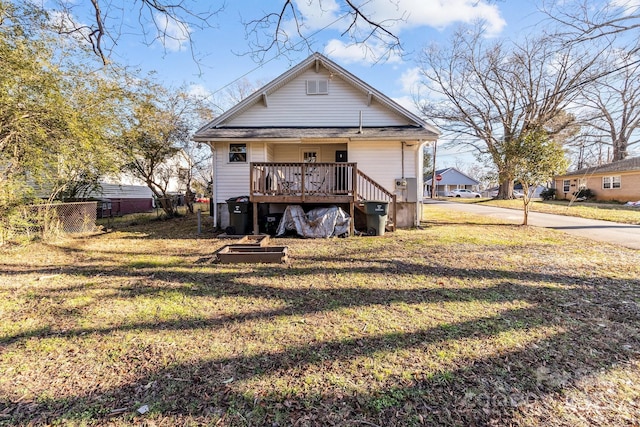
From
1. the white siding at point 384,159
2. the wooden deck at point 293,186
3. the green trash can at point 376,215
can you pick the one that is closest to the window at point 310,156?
the white siding at point 384,159

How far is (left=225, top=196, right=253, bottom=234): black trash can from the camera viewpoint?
31.8 ft

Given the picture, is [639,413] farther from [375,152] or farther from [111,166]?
[111,166]

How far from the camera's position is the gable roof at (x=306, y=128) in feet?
36.3

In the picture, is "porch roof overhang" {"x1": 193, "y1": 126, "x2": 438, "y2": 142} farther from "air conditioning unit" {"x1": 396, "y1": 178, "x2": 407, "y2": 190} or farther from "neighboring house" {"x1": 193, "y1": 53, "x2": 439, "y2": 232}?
"air conditioning unit" {"x1": 396, "y1": 178, "x2": 407, "y2": 190}

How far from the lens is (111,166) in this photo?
31.2 feet

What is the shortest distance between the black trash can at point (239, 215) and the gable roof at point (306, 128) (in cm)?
278

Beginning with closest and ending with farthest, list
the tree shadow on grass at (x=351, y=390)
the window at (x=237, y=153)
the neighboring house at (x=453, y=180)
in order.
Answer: the tree shadow on grass at (x=351, y=390) < the window at (x=237, y=153) < the neighboring house at (x=453, y=180)

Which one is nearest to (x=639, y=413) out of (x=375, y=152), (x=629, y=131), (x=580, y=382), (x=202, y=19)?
(x=580, y=382)

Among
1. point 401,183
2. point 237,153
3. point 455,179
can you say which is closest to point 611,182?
point 401,183

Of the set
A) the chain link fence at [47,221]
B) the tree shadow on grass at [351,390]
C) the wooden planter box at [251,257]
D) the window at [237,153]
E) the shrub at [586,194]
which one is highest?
the window at [237,153]

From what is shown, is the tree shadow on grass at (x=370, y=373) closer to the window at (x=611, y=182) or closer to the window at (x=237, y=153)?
the window at (x=237, y=153)

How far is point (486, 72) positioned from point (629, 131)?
11.6 m

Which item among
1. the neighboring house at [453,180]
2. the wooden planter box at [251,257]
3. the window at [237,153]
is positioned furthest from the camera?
the neighboring house at [453,180]

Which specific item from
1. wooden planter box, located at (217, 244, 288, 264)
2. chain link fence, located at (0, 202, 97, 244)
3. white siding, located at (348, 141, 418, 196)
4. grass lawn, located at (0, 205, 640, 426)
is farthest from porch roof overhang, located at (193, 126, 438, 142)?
grass lawn, located at (0, 205, 640, 426)
